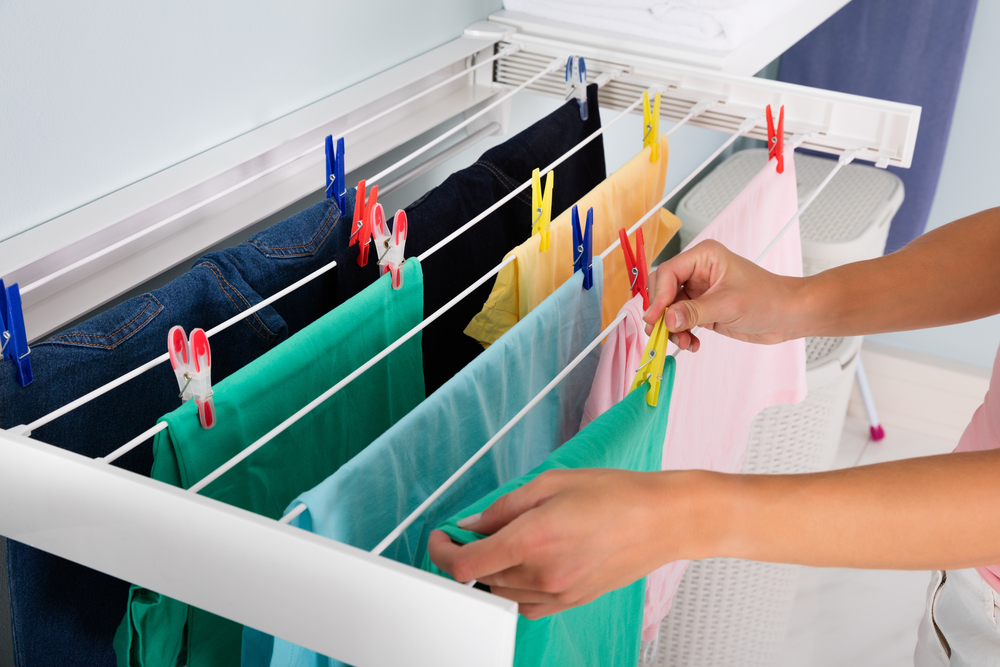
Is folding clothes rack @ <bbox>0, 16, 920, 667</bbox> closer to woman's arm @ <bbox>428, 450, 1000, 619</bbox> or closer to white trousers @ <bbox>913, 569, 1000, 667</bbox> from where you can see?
woman's arm @ <bbox>428, 450, 1000, 619</bbox>

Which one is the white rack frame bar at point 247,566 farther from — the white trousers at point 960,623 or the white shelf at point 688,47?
the white shelf at point 688,47

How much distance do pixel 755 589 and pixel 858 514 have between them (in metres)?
1.23

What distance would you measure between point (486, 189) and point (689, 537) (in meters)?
0.48

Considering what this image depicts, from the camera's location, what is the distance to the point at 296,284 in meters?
0.69

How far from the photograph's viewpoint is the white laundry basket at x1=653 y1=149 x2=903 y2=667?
1655 millimetres

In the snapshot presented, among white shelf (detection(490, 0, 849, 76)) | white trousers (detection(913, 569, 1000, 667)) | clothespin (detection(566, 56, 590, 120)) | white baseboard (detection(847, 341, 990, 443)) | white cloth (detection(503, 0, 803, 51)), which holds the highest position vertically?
white cloth (detection(503, 0, 803, 51))

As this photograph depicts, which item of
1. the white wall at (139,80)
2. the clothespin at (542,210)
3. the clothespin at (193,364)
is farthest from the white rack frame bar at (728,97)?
the clothespin at (193,364)

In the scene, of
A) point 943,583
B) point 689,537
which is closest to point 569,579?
point 689,537

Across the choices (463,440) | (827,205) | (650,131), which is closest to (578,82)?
(650,131)

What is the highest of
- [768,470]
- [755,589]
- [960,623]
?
[960,623]

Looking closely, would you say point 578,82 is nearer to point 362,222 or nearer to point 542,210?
point 542,210

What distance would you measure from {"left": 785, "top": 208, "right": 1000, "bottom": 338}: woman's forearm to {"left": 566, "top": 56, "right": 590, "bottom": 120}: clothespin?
36cm

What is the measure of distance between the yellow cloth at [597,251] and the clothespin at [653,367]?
0.16 meters

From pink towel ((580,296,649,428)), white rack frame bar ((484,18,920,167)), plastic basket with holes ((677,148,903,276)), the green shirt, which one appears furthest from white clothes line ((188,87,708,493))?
plastic basket with holes ((677,148,903,276))
